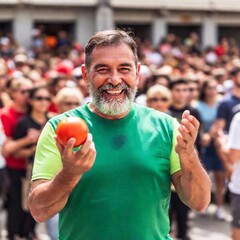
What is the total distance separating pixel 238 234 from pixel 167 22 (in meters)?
20.1

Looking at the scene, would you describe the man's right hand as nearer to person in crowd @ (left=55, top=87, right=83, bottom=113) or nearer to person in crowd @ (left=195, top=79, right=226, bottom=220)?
person in crowd @ (left=55, top=87, right=83, bottom=113)

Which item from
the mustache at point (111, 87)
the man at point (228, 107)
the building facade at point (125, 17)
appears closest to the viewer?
the mustache at point (111, 87)

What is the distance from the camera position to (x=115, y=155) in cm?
273

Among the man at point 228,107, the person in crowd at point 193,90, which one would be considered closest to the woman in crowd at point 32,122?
the man at point 228,107

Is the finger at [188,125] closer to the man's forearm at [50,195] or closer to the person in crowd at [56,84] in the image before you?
the man's forearm at [50,195]

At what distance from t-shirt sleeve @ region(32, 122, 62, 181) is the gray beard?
227mm

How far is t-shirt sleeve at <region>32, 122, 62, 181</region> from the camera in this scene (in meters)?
2.71

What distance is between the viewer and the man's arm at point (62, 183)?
233 cm

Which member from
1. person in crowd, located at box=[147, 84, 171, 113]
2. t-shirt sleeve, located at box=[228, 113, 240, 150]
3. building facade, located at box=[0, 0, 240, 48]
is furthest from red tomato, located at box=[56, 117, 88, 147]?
building facade, located at box=[0, 0, 240, 48]

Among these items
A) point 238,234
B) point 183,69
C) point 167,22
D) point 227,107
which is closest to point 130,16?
point 167,22

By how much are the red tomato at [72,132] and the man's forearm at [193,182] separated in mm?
465

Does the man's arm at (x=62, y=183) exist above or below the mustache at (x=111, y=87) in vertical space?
below

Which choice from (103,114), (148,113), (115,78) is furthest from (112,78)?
(148,113)

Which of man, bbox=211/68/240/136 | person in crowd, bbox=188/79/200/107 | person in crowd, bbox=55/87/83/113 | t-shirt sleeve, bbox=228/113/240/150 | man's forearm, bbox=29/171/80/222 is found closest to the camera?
man's forearm, bbox=29/171/80/222
